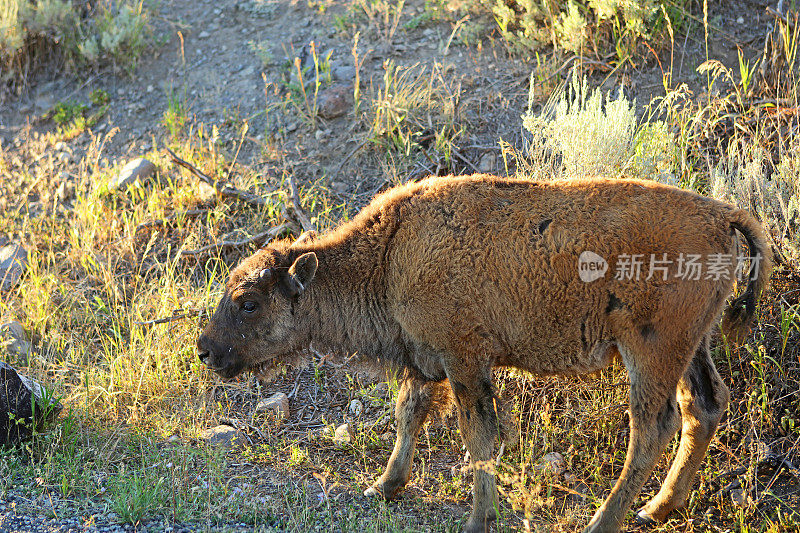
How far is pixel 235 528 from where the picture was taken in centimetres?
477

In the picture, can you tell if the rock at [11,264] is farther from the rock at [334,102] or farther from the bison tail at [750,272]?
the bison tail at [750,272]

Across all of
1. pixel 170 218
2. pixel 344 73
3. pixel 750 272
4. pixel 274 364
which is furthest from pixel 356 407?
pixel 344 73

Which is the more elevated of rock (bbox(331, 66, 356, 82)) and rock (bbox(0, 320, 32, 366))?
rock (bbox(331, 66, 356, 82))

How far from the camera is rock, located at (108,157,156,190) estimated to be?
A: 8.59 m

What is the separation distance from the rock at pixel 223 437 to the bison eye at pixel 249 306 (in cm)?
127

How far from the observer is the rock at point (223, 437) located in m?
5.84

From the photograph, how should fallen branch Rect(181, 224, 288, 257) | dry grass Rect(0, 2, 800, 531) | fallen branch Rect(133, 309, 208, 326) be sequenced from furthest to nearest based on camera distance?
fallen branch Rect(181, 224, 288, 257) < fallen branch Rect(133, 309, 208, 326) < dry grass Rect(0, 2, 800, 531)

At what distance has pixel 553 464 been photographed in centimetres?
546

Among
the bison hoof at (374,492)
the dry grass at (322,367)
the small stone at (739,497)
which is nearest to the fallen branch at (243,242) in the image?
the dry grass at (322,367)

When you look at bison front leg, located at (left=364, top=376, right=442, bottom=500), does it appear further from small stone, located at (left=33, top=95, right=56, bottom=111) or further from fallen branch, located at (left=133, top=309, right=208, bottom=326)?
small stone, located at (left=33, top=95, right=56, bottom=111)

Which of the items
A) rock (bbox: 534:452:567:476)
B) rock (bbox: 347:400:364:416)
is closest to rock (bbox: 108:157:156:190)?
rock (bbox: 347:400:364:416)

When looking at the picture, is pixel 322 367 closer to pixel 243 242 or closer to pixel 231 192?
pixel 243 242

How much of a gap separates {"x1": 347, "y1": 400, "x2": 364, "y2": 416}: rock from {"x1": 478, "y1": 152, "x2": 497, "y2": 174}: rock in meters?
2.86

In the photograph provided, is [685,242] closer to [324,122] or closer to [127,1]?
[324,122]
